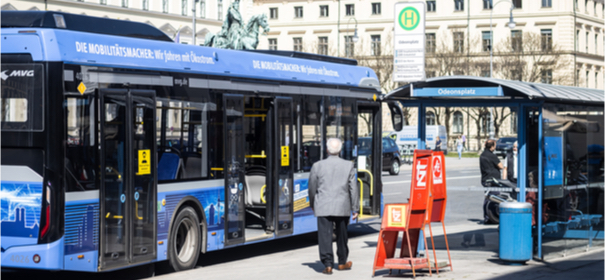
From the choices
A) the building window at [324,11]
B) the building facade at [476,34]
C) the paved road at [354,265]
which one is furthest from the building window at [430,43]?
the paved road at [354,265]

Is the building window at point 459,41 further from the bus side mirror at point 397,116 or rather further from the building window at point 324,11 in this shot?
the bus side mirror at point 397,116

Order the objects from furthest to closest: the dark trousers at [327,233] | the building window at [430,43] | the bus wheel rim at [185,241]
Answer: the building window at [430,43], the bus wheel rim at [185,241], the dark trousers at [327,233]

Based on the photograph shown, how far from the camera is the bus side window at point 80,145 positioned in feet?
28.3

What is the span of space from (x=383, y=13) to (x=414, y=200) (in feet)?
261

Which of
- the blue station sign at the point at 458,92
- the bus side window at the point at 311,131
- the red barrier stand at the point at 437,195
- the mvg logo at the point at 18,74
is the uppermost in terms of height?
the mvg logo at the point at 18,74

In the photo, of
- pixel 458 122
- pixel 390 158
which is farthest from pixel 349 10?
pixel 390 158

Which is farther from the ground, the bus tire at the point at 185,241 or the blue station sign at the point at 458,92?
the blue station sign at the point at 458,92

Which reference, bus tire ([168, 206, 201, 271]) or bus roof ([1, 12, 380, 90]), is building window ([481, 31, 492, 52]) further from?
bus tire ([168, 206, 201, 271])

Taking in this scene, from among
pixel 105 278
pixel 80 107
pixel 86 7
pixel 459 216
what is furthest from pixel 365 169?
pixel 86 7

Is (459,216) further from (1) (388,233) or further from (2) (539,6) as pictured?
(2) (539,6)

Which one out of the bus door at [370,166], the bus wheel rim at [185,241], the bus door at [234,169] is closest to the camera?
the bus wheel rim at [185,241]

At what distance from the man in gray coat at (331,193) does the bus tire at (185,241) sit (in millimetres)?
1650

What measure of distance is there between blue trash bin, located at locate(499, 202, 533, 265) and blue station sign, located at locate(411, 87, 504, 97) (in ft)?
4.56

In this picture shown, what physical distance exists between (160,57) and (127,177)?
1.62 meters
